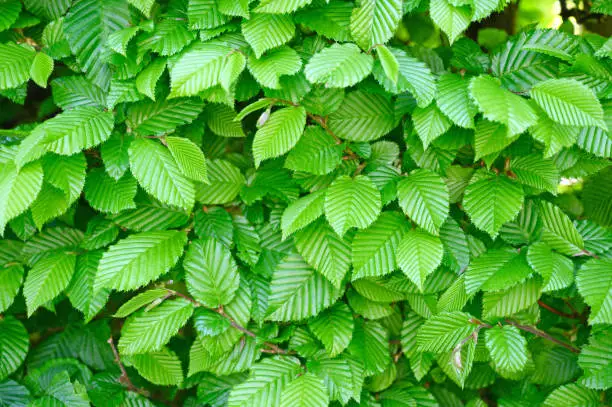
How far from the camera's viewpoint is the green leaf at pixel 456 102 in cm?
136

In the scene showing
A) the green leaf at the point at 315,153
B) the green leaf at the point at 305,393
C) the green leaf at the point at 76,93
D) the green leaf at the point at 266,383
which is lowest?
the green leaf at the point at 266,383

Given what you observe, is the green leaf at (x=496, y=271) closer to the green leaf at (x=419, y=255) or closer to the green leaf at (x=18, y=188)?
the green leaf at (x=419, y=255)

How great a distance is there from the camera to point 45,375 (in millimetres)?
1777

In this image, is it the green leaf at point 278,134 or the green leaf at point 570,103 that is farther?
the green leaf at point 278,134

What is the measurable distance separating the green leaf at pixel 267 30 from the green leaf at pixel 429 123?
0.41 m

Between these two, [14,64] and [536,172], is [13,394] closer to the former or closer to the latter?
[14,64]

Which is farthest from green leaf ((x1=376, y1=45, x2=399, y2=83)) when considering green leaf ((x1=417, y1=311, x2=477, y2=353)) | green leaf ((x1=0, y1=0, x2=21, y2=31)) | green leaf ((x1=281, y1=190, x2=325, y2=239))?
green leaf ((x1=0, y1=0, x2=21, y2=31))

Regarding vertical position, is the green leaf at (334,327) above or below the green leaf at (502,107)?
below

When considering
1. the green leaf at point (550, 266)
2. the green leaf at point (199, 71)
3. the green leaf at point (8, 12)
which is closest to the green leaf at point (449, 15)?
the green leaf at point (199, 71)

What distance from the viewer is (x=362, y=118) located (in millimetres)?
1542

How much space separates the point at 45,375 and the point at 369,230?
47.8 inches

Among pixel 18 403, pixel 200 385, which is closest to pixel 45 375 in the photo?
pixel 18 403

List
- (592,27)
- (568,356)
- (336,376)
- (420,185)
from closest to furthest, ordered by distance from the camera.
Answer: (420,185), (336,376), (568,356), (592,27)

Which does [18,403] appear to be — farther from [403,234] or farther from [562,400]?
[562,400]
